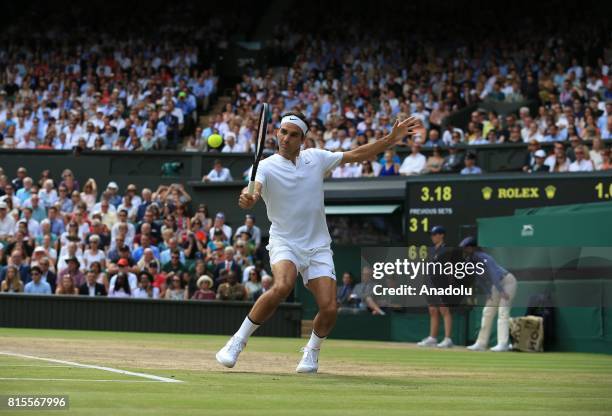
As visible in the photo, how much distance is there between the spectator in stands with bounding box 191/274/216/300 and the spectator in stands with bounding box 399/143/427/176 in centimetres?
509

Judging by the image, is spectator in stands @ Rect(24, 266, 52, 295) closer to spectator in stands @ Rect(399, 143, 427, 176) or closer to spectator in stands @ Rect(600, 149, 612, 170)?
spectator in stands @ Rect(399, 143, 427, 176)

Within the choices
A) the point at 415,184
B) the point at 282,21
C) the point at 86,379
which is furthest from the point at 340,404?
the point at 282,21

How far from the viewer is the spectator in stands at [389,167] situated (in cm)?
2408

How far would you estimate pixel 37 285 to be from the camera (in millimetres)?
22078

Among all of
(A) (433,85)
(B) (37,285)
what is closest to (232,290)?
(B) (37,285)

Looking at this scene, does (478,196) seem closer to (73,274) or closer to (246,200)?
(73,274)

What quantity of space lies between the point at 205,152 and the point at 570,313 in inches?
497

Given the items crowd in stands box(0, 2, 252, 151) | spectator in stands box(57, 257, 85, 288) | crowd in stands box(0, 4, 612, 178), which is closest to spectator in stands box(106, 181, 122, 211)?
crowd in stands box(0, 2, 252, 151)

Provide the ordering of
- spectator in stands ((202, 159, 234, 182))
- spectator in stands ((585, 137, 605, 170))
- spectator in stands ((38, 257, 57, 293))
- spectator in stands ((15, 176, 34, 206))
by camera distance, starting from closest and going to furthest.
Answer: spectator in stands ((585, 137, 605, 170)) → spectator in stands ((38, 257, 57, 293)) → spectator in stands ((15, 176, 34, 206)) → spectator in stands ((202, 159, 234, 182))

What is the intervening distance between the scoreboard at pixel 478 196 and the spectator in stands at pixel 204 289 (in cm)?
396

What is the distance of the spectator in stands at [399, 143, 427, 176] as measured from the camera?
24188mm

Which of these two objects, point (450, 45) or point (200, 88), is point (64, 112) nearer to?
point (200, 88)

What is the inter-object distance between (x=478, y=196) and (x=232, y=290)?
5.10m

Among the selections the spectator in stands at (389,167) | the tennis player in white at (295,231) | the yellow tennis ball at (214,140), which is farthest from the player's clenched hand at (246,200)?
the yellow tennis ball at (214,140)
